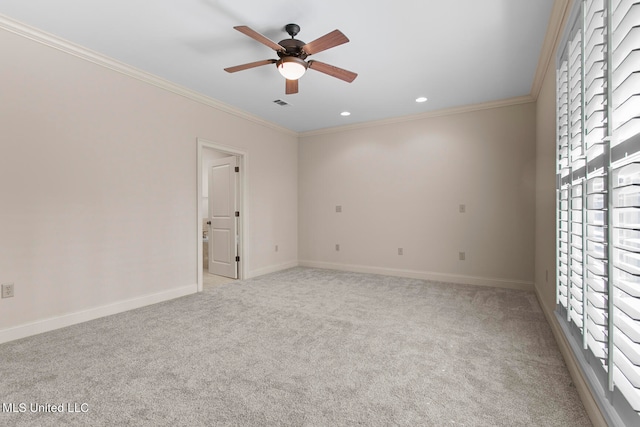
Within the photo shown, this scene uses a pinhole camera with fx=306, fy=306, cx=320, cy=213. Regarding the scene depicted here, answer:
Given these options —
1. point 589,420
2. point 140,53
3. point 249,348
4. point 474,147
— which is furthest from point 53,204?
point 474,147

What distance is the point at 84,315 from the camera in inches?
120

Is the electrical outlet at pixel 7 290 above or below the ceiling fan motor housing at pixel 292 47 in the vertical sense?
below

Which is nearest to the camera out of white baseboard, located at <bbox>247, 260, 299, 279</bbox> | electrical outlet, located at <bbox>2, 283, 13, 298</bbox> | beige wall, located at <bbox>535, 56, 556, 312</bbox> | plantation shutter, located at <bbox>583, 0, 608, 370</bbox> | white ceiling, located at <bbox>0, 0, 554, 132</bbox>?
plantation shutter, located at <bbox>583, 0, 608, 370</bbox>

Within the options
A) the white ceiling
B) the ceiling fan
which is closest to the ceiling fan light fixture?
the ceiling fan

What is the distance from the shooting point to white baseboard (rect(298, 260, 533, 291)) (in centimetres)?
435

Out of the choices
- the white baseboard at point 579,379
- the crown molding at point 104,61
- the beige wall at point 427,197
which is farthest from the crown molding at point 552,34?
the crown molding at point 104,61

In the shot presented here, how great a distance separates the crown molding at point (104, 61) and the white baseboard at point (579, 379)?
4.68 m

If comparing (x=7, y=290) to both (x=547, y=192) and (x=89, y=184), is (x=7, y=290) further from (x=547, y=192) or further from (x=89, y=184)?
(x=547, y=192)

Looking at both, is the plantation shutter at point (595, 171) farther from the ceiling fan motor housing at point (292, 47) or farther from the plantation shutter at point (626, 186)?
the ceiling fan motor housing at point (292, 47)

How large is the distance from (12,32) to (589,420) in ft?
16.1

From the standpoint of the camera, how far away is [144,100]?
11.8 feet

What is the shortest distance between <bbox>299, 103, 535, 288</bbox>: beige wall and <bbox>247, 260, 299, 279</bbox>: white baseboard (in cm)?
31

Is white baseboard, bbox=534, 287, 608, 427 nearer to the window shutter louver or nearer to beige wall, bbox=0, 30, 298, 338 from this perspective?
the window shutter louver

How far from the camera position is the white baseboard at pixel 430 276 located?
14.3ft
